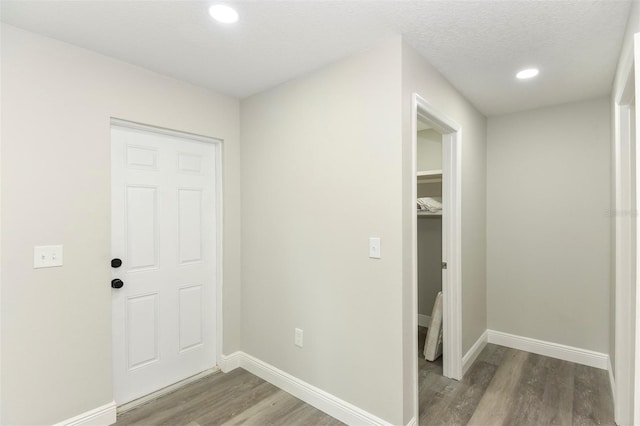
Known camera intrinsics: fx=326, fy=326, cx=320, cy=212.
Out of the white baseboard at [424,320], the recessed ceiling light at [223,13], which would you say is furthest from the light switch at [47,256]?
the white baseboard at [424,320]

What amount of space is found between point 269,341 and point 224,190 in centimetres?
136

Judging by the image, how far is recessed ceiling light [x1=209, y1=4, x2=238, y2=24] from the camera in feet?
5.47

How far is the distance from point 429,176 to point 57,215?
329 cm

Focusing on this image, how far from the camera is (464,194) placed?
2.84 meters

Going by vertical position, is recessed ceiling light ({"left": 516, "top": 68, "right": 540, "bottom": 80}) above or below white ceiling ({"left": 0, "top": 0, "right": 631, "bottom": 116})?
below

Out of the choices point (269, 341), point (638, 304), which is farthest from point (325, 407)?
point (638, 304)

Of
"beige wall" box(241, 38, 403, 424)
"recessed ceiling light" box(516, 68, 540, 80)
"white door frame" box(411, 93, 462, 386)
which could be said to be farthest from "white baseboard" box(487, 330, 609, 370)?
"recessed ceiling light" box(516, 68, 540, 80)

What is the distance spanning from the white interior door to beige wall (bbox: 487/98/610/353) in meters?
2.91

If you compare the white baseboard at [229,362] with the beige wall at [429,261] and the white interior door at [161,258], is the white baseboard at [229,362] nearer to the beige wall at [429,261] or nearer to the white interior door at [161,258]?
the white interior door at [161,258]

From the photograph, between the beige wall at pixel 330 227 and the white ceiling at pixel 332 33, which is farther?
the beige wall at pixel 330 227

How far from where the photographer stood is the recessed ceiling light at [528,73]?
92.4 inches

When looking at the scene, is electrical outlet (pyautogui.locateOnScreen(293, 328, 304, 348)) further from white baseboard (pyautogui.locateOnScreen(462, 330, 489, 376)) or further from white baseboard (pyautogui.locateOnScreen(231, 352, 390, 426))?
white baseboard (pyautogui.locateOnScreen(462, 330, 489, 376))

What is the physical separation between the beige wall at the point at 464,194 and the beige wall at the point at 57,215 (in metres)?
1.87

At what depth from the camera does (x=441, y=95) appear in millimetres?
2449
